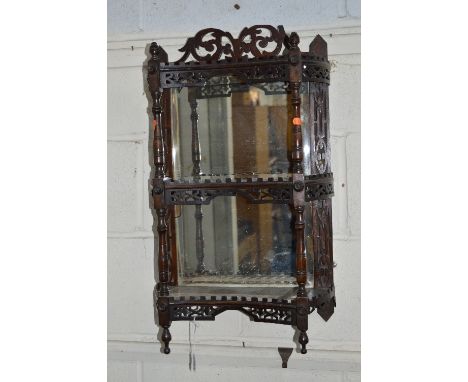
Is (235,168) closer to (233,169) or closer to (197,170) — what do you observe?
(233,169)

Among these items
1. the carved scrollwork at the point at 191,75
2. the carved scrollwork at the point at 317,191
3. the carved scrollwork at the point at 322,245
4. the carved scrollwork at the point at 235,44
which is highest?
the carved scrollwork at the point at 235,44

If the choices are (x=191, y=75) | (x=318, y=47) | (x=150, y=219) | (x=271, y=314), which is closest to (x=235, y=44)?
(x=191, y=75)

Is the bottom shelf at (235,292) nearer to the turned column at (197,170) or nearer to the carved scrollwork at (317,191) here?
the turned column at (197,170)

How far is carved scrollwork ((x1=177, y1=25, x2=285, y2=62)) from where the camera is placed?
1755 millimetres

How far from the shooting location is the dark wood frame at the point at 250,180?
1678 millimetres

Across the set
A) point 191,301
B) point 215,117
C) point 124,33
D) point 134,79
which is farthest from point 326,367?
A: point 124,33

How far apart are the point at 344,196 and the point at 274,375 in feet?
2.01

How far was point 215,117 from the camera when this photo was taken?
1.84 metres

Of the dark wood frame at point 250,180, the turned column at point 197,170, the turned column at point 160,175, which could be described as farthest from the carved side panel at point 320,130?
the turned column at point 160,175

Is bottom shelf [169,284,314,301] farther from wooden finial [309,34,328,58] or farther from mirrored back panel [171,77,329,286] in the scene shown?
wooden finial [309,34,328,58]

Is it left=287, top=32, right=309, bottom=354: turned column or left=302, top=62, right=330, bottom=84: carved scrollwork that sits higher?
left=302, top=62, right=330, bottom=84: carved scrollwork

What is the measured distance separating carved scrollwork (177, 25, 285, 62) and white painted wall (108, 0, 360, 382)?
0.14 metres

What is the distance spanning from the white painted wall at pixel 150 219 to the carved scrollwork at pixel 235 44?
14 centimetres

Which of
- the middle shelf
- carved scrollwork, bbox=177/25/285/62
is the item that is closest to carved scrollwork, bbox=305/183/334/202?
the middle shelf
